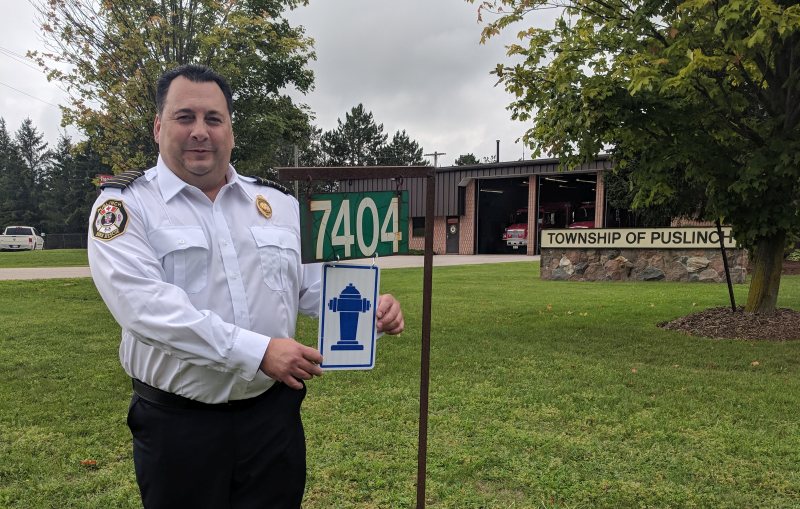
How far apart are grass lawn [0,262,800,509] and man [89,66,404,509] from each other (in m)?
1.42

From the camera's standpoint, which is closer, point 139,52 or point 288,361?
point 288,361

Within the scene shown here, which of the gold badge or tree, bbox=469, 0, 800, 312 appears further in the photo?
tree, bbox=469, 0, 800, 312

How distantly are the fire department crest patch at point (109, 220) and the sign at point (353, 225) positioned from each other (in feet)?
1.74

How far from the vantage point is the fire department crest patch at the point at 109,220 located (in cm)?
157

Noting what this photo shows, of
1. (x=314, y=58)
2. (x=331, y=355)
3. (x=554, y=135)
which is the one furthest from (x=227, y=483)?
(x=314, y=58)

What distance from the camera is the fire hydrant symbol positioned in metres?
1.96

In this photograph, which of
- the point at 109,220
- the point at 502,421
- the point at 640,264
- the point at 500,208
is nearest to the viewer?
the point at 109,220

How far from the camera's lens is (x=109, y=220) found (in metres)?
1.58

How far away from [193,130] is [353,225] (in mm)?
581

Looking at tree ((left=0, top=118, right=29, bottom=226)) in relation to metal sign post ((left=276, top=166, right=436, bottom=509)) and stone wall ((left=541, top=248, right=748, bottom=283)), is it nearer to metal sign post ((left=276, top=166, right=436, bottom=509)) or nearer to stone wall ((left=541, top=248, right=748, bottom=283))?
stone wall ((left=541, top=248, right=748, bottom=283))

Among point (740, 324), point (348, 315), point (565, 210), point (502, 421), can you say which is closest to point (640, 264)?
point (740, 324)

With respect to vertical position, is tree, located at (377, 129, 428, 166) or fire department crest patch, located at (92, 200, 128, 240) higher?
tree, located at (377, 129, 428, 166)

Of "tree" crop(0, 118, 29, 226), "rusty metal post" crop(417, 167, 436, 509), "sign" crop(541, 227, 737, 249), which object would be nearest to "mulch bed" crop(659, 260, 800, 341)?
"rusty metal post" crop(417, 167, 436, 509)

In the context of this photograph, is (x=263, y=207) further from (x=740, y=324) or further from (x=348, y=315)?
(x=740, y=324)
